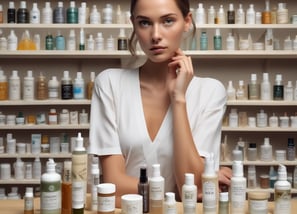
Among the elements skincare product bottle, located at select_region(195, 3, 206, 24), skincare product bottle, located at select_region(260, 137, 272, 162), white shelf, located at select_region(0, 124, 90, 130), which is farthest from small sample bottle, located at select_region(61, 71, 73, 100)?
skincare product bottle, located at select_region(260, 137, 272, 162)

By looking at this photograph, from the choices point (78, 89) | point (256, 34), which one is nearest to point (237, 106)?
point (256, 34)

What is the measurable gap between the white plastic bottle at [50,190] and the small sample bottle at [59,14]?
6.30 feet

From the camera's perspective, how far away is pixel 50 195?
1044 mm

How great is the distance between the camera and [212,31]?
116 inches

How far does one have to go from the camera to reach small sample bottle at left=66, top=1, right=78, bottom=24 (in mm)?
2832

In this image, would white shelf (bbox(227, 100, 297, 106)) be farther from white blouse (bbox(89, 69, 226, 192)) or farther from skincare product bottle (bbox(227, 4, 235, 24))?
white blouse (bbox(89, 69, 226, 192))

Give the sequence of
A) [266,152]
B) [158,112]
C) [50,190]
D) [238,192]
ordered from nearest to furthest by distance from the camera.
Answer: [50,190] → [238,192] → [158,112] → [266,152]

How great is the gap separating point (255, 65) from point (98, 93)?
181cm

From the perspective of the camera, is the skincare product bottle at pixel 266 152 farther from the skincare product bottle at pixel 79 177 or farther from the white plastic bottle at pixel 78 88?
the skincare product bottle at pixel 79 177

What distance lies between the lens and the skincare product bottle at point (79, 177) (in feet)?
3.57

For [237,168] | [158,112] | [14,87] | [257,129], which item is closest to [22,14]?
[14,87]

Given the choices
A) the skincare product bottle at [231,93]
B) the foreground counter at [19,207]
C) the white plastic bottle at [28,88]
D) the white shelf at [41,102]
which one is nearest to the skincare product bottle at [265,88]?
the skincare product bottle at [231,93]

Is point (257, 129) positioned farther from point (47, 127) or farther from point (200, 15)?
point (47, 127)

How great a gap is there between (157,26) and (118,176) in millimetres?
440
